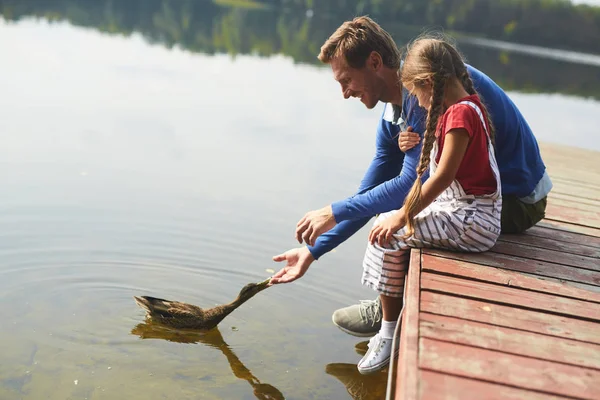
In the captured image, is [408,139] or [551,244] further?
[551,244]

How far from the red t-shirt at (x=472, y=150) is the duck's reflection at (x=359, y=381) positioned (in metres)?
1.12

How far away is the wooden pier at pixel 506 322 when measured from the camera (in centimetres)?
235

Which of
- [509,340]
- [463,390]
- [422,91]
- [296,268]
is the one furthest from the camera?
[296,268]

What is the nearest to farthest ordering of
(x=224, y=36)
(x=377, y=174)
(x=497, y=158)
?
1. (x=497, y=158)
2. (x=377, y=174)
3. (x=224, y=36)

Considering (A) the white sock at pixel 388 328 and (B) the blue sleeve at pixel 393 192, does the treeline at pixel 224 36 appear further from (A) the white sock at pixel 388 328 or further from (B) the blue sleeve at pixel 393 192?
(A) the white sock at pixel 388 328

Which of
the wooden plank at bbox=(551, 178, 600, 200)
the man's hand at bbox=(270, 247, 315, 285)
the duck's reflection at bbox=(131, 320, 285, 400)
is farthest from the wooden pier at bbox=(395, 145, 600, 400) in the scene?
the wooden plank at bbox=(551, 178, 600, 200)

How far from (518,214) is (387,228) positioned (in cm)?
82

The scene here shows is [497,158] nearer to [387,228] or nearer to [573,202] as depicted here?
[387,228]

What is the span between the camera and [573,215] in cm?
480

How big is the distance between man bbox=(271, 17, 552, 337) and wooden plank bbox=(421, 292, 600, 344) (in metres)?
0.84

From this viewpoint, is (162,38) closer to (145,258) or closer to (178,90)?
(178,90)

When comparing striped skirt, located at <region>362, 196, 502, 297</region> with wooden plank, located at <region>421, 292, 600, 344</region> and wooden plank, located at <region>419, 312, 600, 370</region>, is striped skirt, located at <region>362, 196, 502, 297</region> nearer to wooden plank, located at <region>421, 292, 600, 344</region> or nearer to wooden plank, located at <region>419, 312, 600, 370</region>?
wooden plank, located at <region>421, 292, 600, 344</region>

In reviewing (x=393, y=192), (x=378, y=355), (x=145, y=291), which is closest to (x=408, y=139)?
(x=393, y=192)

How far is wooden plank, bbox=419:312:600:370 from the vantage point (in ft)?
8.48
